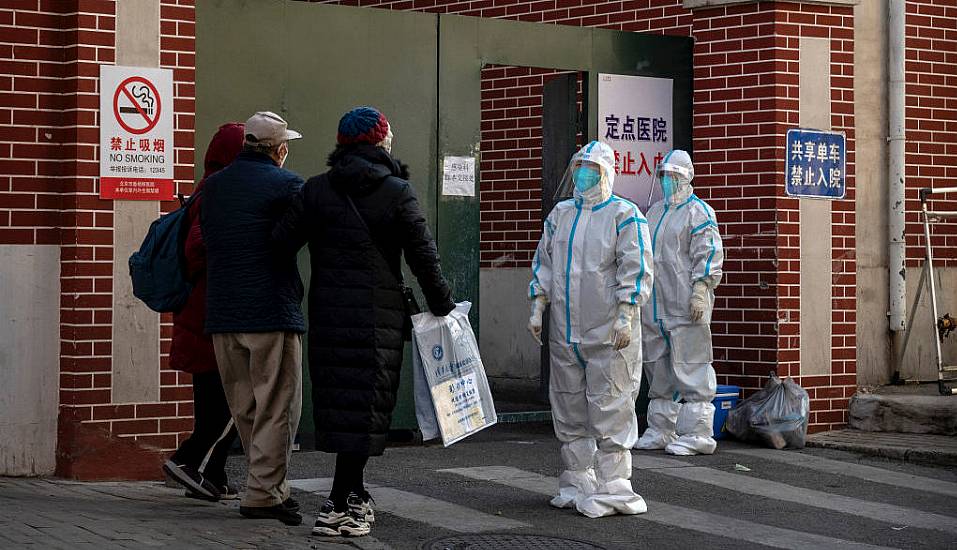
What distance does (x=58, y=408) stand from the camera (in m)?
7.99

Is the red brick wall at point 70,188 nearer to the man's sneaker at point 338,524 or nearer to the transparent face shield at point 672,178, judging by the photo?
the man's sneaker at point 338,524

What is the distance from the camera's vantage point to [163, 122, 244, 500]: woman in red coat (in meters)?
7.03

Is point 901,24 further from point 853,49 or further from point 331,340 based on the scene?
point 331,340

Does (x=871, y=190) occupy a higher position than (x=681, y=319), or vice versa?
(x=871, y=190)

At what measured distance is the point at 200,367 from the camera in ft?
23.1

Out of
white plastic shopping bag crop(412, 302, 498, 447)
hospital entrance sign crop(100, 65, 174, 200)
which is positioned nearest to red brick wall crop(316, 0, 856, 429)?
white plastic shopping bag crop(412, 302, 498, 447)

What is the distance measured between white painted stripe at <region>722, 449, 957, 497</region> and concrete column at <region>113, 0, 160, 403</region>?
4.07 metres

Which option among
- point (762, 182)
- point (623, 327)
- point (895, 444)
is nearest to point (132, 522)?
point (623, 327)

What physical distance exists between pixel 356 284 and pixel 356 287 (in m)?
0.01

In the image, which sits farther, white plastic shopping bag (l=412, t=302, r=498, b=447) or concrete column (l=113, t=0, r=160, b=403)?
concrete column (l=113, t=0, r=160, b=403)

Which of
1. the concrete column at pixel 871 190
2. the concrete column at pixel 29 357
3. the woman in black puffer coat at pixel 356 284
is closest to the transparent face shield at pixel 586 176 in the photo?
the woman in black puffer coat at pixel 356 284

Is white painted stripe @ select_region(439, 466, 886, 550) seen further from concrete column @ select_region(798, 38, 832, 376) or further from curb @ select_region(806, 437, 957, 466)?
concrete column @ select_region(798, 38, 832, 376)

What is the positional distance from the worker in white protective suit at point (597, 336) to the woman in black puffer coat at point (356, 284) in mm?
1141

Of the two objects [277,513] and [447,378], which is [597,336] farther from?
[277,513]
